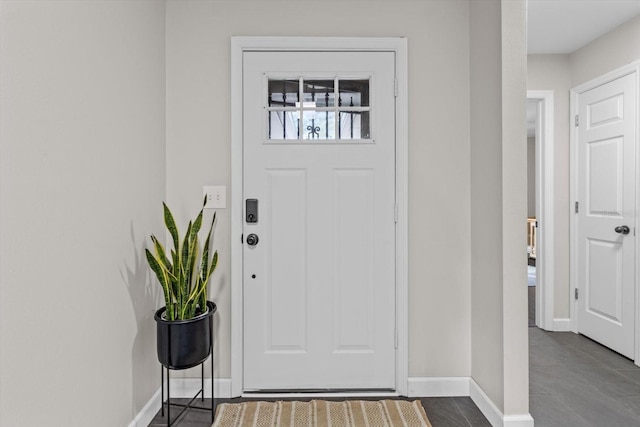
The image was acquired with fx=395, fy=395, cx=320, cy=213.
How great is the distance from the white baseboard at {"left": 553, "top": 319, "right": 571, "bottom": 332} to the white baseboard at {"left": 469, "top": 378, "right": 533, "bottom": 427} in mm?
1706

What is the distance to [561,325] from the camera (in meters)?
3.56

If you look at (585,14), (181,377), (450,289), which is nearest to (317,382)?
(181,377)

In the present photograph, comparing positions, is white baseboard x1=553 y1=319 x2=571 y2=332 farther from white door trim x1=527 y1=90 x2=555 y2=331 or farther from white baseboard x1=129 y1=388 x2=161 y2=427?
white baseboard x1=129 y1=388 x2=161 y2=427

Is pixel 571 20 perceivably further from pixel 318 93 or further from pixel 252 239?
pixel 252 239

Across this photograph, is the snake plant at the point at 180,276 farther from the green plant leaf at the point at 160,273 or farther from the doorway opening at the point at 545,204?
the doorway opening at the point at 545,204

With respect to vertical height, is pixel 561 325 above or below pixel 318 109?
below

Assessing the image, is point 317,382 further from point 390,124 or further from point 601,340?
point 601,340

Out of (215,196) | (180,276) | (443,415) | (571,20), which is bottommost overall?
(443,415)

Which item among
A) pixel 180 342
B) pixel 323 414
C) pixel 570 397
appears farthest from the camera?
pixel 570 397

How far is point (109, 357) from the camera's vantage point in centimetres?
171

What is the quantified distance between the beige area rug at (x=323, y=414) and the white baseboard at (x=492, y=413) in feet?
1.10

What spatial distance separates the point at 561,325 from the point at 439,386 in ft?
6.19

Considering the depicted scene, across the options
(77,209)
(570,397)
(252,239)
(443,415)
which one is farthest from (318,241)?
(570,397)

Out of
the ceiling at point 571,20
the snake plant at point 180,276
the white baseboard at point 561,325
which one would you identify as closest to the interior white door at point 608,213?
the white baseboard at point 561,325
